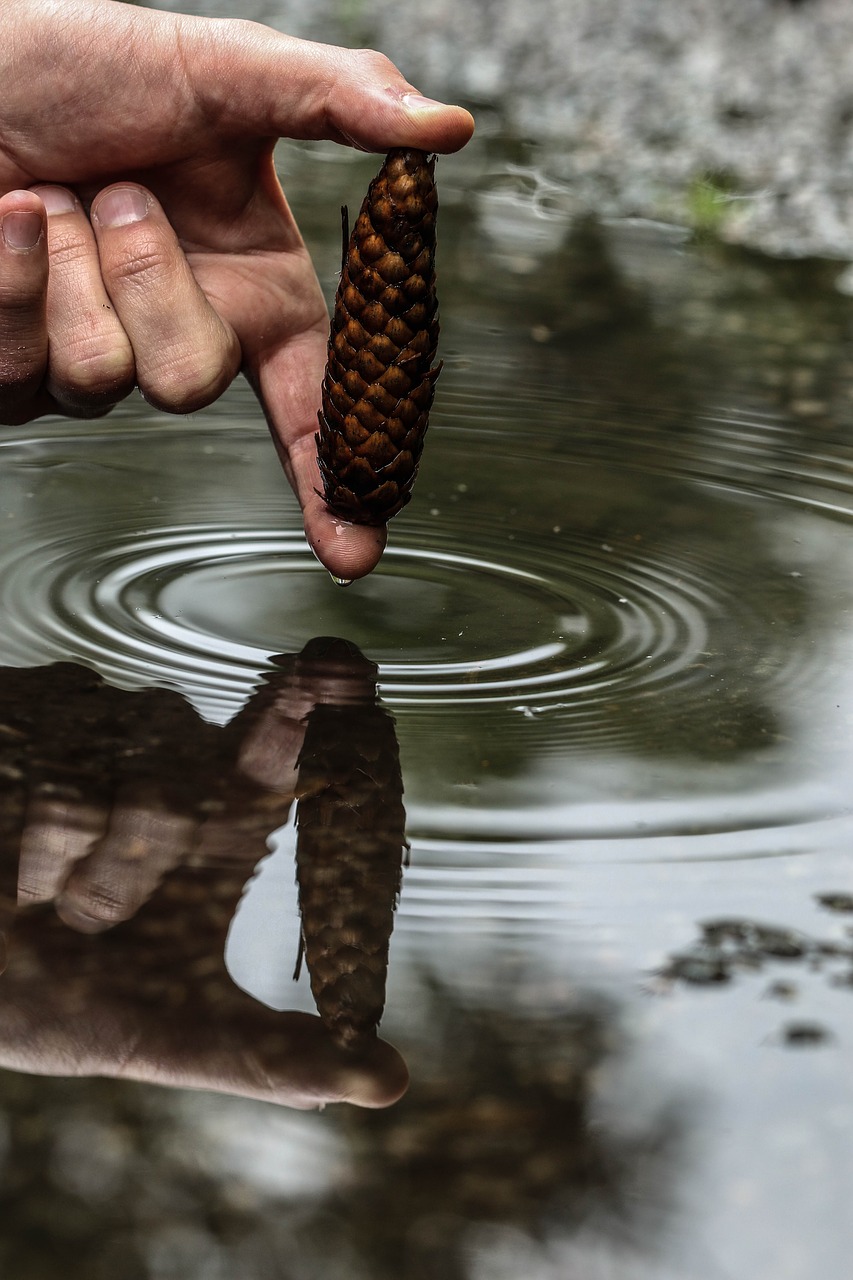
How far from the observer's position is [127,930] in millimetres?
1337

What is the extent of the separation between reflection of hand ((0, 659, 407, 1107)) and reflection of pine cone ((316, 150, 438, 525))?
0.31 meters

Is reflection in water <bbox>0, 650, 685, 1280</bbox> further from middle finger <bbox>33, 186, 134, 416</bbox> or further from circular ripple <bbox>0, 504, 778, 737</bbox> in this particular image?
middle finger <bbox>33, 186, 134, 416</bbox>

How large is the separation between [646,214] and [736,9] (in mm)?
6059

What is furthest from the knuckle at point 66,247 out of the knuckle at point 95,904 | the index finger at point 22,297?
→ the knuckle at point 95,904

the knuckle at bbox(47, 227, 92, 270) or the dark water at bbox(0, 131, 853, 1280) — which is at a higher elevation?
the knuckle at bbox(47, 227, 92, 270)

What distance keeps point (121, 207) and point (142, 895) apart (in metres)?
1.00

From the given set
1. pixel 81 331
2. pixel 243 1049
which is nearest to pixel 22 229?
pixel 81 331

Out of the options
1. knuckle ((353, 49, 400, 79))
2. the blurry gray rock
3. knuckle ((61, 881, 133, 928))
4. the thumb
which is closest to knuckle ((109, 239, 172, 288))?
the thumb

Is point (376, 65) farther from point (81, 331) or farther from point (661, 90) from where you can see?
point (661, 90)

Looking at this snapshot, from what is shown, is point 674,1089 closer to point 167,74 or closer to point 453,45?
point 167,74

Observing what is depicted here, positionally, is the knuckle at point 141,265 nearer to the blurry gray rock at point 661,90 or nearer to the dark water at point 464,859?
the dark water at point 464,859

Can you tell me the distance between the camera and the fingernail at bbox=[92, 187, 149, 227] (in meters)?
1.93

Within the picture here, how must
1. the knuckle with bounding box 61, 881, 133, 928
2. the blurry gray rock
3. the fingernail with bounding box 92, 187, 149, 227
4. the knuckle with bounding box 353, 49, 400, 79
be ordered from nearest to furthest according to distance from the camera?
the knuckle with bounding box 61, 881, 133, 928 → the knuckle with bounding box 353, 49, 400, 79 → the fingernail with bounding box 92, 187, 149, 227 → the blurry gray rock

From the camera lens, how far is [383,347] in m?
1.75
